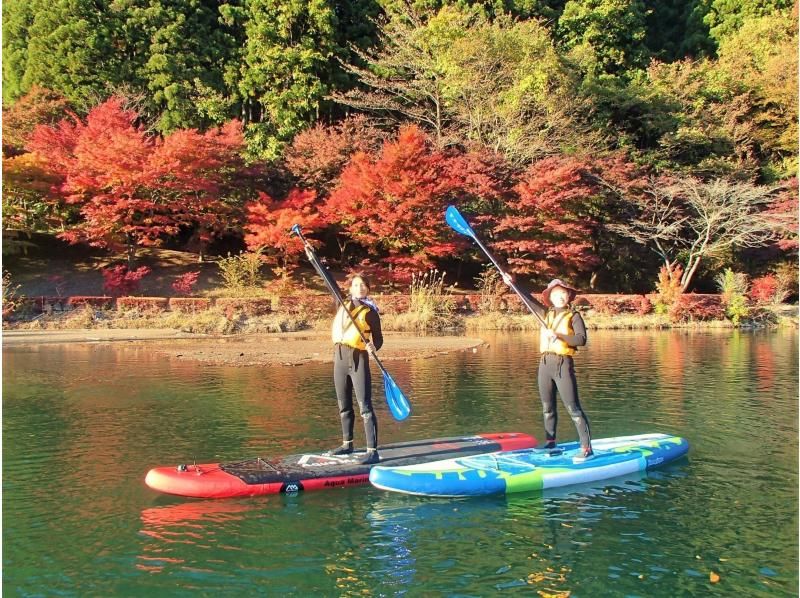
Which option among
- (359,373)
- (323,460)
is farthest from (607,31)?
(323,460)

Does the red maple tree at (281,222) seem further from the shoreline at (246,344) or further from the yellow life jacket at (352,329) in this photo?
the yellow life jacket at (352,329)

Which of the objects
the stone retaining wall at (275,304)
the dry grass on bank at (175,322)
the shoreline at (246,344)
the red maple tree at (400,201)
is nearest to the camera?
the shoreline at (246,344)

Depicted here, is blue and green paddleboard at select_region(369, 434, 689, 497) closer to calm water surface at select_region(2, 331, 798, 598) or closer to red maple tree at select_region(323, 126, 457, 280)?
calm water surface at select_region(2, 331, 798, 598)

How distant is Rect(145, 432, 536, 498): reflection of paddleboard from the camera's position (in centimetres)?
637

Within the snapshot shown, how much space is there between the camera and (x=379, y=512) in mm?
6176

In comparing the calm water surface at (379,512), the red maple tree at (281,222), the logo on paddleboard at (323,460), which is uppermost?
the red maple tree at (281,222)

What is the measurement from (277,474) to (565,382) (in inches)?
109

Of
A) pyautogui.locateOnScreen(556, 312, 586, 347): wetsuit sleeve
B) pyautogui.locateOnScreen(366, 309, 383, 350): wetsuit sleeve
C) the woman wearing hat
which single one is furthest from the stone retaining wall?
pyautogui.locateOnScreen(556, 312, 586, 347): wetsuit sleeve

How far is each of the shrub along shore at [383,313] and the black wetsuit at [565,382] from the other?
579 inches

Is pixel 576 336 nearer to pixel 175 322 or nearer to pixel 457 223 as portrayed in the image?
pixel 457 223

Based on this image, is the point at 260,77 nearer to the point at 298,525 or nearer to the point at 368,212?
the point at 368,212

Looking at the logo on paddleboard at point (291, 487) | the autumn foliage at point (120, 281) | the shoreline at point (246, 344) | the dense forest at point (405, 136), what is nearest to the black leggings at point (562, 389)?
the logo on paddleboard at point (291, 487)

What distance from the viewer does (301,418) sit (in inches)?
381

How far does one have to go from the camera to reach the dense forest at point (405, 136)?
82.9 ft
